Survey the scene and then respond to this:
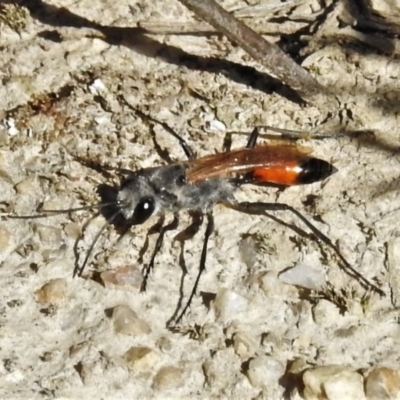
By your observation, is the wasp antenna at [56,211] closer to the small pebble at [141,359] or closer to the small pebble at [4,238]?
the small pebble at [4,238]

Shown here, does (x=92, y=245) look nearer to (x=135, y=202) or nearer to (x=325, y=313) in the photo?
(x=135, y=202)

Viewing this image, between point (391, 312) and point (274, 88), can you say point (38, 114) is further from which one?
point (391, 312)

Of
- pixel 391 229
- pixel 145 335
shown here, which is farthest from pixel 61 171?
pixel 391 229

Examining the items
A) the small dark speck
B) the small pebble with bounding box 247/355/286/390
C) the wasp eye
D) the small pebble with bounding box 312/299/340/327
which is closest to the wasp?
the wasp eye

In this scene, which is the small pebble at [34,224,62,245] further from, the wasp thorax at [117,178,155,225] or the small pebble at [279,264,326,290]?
the small pebble at [279,264,326,290]

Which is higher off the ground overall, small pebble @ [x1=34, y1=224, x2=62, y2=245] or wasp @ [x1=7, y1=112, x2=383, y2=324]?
wasp @ [x1=7, y1=112, x2=383, y2=324]

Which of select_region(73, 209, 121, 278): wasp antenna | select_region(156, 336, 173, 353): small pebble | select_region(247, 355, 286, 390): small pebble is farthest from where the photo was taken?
select_region(73, 209, 121, 278): wasp antenna
